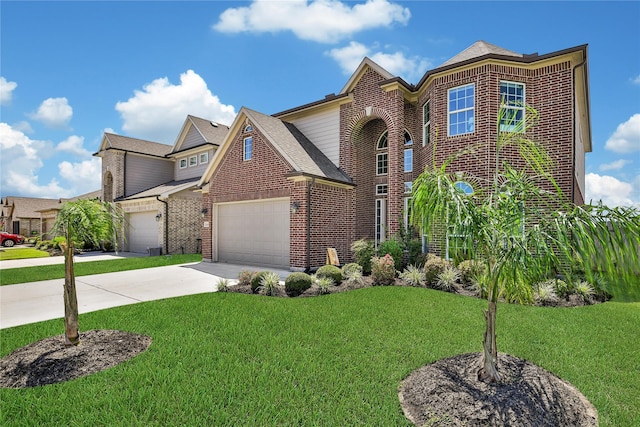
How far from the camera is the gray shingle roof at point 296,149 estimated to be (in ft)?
39.7

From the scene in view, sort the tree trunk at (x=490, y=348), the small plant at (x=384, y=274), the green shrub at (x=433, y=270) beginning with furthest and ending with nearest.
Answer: the small plant at (x=384, y=274) < the green shrub at (x=433, y=270) < the tree trunk at (x=490, y=348)

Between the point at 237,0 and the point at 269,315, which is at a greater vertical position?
the point at 237,0

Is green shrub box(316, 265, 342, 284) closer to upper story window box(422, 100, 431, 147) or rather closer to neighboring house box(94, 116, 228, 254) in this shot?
upper story window box(422, 100, 431, 147)

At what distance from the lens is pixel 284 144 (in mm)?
12969

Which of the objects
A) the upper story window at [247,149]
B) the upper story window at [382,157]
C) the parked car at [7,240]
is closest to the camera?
the upper story window at [247,149]

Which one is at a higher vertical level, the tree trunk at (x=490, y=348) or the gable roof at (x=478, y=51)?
the gable roof at (x=478, y=51)

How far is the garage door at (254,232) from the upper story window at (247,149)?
1.98 m

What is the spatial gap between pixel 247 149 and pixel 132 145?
14.9 m

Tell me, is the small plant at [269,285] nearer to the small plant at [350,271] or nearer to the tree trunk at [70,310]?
the small plant at [350,271]

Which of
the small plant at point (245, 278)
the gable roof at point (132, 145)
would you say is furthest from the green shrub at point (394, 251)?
the gable roof at point (132, 145)

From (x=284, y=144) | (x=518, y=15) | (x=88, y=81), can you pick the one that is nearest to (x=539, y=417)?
(x=518, y=15)

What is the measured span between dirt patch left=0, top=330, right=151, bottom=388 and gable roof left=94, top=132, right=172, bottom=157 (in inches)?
836

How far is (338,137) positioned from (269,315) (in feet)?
32.7

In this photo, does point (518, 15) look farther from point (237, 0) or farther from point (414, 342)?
point (414, 342)
